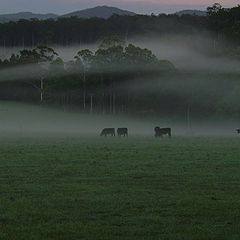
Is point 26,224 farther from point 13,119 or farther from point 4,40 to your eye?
point 4,40

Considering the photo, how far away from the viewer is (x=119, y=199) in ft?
48.3

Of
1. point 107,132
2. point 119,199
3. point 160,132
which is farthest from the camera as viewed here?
point 107,132

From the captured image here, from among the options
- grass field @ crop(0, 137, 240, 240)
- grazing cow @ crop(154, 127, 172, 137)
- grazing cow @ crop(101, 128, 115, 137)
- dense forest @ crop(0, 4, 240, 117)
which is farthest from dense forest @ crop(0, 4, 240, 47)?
grass field @ crop(0, 137, 240, 240)

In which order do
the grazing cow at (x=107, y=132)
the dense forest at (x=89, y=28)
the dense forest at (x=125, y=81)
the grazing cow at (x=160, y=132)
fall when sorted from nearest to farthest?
the grazing cow at (x=160, y=132)
the grazing cow at (x=107, y=132)
the dense forest at (x=125, y=81)
the dense forest at (x=89, y=28)

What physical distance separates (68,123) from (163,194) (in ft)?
220

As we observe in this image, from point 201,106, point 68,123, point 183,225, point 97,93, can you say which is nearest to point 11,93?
point 97,93

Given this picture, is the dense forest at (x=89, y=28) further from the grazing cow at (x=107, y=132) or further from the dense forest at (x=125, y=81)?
the grazing cow at (x=107, y=132)

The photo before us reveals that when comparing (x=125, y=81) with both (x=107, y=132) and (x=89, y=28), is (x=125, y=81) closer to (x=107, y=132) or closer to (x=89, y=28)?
(x=107, y=132)

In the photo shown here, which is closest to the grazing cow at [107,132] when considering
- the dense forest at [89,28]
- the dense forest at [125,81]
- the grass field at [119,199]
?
the dense forest at [125,81]

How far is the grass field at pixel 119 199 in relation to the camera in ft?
38.0

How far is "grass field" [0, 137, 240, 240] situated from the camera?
38.0ft

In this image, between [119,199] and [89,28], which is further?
[89,28]

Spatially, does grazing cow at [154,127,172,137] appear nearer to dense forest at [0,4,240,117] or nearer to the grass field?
dense forest at [0,4,240,117]

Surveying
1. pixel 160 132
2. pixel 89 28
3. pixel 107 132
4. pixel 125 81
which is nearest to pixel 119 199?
pixel 160 132
